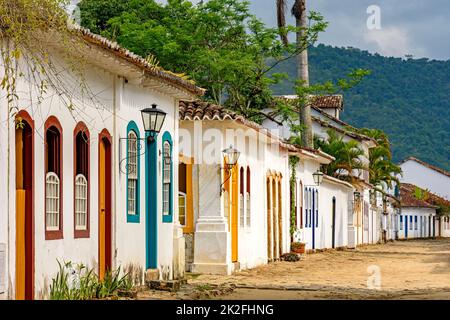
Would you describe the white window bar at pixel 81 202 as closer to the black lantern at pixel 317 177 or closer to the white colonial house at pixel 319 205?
the white colonial house at pixel 319 205

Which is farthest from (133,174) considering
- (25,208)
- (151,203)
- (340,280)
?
(340,280)

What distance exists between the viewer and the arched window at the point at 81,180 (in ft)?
49.6

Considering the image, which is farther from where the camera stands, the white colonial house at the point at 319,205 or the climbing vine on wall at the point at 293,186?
the white colonial house at the point at 319,205

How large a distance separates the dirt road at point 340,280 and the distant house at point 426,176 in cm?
5971

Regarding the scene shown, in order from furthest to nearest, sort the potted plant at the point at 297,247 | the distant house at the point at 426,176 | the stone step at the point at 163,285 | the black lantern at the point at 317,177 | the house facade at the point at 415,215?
the distant house at the point at 426,176
the house facade at the point at 415,215
the black lantern at the point at 317,177
the potted plant at the point at 297,247
the stone step at the point at 163,285

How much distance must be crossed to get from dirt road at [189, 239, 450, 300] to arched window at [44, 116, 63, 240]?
399 centimetres

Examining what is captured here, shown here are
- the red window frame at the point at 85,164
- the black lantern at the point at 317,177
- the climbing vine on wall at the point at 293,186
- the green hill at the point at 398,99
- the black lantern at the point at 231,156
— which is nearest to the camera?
the red window frame at the point at 85,164

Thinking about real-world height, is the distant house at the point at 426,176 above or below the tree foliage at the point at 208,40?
below

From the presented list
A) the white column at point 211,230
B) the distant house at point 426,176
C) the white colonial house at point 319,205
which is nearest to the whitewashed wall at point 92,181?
the white column at point 211,230

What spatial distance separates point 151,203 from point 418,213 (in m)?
65.3

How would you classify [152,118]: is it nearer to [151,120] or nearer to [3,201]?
[151,120]

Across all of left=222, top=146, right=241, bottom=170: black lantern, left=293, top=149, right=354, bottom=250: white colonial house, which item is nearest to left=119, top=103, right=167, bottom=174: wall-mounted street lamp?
left=222, top=146, right=241, bottom=170: black lantern

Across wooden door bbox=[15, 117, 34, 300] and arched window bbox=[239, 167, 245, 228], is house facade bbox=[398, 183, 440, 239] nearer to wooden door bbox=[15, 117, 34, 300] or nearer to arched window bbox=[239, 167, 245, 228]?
arched window bbox=[239, 167, 245, 228]
